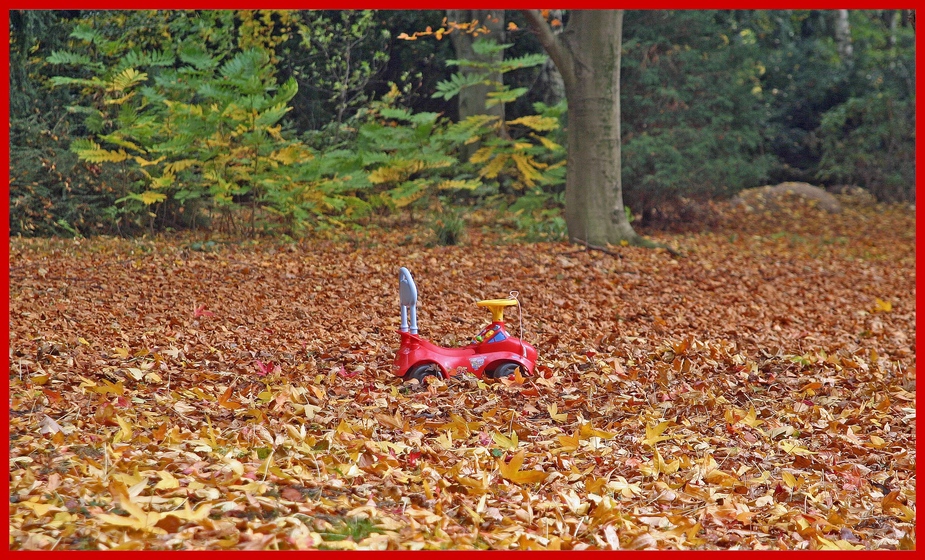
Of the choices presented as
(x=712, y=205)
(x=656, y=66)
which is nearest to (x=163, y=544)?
(x=656, y=66)

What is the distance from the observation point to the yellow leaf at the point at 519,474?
3410mm

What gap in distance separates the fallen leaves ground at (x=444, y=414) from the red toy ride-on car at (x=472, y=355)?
4.0 inches

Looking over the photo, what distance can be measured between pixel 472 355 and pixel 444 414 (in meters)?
0.66

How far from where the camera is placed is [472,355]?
4.94m

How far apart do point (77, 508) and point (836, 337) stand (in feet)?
18.3

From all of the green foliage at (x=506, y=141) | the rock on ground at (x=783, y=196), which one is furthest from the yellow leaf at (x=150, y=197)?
the rock on ground at (x=783, y=196)

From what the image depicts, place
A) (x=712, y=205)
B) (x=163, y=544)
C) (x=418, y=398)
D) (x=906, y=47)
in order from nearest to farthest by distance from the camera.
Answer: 1. (x=163, y=544)
2. (x=418, y=398)
3. (x=712, y=205)
4. (x=906, y=47)

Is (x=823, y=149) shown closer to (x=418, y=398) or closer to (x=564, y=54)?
(x=564, y=54)

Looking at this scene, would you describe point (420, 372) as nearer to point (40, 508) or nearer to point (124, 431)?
point (124, 431)

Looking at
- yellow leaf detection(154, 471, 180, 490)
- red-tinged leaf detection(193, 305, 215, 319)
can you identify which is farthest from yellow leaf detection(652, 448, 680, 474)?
red-tinged leaf detection(193, 305, 215, 319)

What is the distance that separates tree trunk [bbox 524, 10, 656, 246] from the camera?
32.3 feet

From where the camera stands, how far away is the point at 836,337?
22.0 feet

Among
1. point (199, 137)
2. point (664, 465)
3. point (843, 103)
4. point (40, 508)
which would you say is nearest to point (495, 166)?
point (199, 137)

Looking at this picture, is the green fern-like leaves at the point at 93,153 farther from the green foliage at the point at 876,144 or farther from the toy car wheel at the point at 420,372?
the green foliage at the point at 876,144
